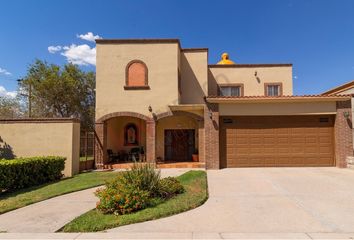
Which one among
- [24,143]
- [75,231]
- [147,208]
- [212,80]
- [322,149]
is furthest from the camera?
[212,80]

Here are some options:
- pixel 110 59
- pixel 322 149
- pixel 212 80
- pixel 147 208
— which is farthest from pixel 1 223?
pixel 212 80

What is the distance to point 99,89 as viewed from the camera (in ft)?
50.2

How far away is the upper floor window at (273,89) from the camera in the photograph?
18953 millimetres

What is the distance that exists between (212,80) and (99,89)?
8.82 metres

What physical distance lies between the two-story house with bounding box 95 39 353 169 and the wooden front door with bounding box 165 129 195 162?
0.07m

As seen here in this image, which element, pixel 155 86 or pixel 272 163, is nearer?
pixel 272 163

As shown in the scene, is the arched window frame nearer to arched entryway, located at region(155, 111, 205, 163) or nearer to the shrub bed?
arched entryway, located at region(155, 111, 205, 163)

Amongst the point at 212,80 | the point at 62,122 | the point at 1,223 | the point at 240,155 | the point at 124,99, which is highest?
the point at 212,80

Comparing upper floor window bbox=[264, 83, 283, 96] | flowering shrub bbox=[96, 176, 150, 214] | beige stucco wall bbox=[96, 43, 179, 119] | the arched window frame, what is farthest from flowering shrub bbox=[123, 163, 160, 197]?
upper floor window bbox=[264, 83, 283, 96]

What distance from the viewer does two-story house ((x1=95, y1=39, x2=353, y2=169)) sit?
12883 mm

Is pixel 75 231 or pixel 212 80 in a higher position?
pixel 212 80

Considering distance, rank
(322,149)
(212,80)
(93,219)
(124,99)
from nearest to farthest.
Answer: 1. (93,219)
2. (322,149)
3. (124,99)
4. (212,80)

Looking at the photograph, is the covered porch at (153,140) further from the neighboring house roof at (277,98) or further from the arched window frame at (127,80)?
the neighboring house roof at (277,98)

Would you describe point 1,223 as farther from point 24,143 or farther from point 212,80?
point 212,80
